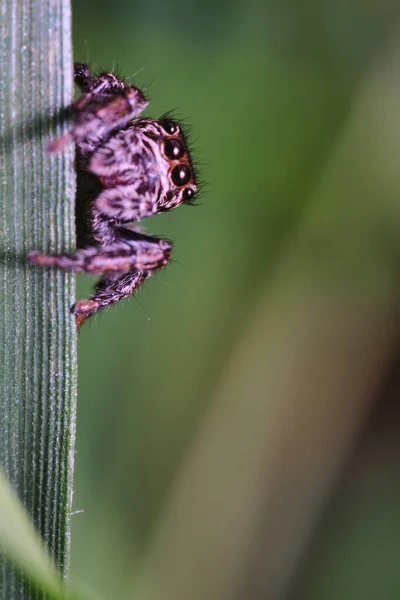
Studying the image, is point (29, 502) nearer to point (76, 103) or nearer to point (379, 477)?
point (76, 103)

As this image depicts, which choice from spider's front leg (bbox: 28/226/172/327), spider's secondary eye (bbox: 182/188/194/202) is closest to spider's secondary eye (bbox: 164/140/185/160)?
spider's secondary eye (bbox: 182/188/194/202)

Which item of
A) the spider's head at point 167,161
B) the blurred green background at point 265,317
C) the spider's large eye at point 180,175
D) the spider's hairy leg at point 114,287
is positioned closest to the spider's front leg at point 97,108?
the spider's head at point 167,161

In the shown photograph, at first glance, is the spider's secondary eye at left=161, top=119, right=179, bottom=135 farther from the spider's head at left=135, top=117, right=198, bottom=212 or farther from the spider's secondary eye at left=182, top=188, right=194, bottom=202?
the spider's secondary eye at left=182, top=188, right=194, bottom=202

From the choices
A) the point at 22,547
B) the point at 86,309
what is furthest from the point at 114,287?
the point at 22,547

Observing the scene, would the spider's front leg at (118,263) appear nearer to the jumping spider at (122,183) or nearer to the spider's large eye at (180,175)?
the jumping spider at (122,183)

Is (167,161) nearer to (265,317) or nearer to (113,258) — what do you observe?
(113,258)

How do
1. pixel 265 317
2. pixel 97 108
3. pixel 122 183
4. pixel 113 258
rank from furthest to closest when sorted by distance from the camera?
pixel 265 317 → pixel 122 183 → pixel 113 258 → pixel 97 108

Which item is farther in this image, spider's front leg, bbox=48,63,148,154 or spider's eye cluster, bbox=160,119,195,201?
spider's eye cluster, bbox=160,119,195,201
